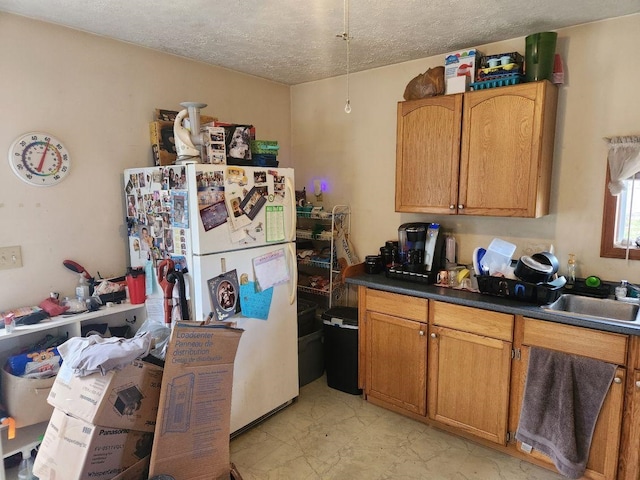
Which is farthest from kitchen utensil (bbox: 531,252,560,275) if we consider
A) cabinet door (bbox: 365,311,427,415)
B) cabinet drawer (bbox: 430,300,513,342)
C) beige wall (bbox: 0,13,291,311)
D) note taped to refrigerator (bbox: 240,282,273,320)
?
beige wall (bbox: 0,13,291,311)

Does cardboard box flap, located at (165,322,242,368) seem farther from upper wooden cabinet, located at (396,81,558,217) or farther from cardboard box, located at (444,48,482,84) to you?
cardboard box, located at (444,48,482,84)

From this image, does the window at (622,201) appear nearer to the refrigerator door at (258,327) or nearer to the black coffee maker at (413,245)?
the black coffee maker at (413,245)

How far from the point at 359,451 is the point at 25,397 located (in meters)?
1.83

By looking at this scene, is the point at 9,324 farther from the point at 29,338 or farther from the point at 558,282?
the point at 558,282

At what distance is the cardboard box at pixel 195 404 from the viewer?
177 centimetres

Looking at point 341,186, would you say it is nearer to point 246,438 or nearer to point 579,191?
point 579,191

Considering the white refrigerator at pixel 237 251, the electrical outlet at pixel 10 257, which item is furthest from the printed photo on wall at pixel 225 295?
the electrical outlet at pixel 10 257

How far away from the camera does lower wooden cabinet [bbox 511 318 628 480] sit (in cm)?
195

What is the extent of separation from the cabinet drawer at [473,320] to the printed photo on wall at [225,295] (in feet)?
3.96

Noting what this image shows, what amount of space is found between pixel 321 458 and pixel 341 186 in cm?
211

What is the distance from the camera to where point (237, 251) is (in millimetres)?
2379

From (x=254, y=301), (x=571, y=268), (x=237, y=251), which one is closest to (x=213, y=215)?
(x=237, y=251)

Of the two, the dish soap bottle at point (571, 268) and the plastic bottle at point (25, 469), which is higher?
the dish soap bottle at point (571, 268)

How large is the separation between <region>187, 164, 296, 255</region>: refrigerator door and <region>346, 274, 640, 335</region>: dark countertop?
68 cm
